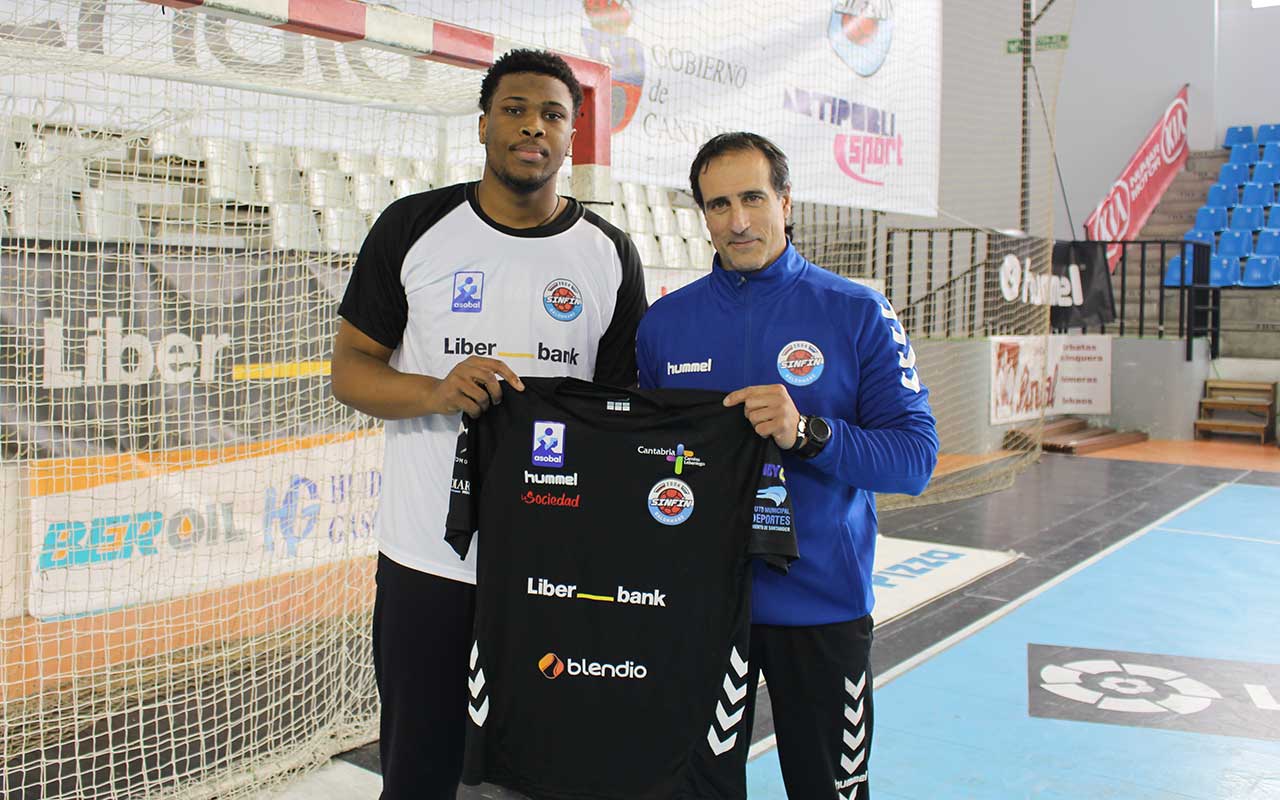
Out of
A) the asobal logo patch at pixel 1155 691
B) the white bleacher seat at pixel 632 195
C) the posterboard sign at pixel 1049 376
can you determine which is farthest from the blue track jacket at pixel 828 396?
the posterboard sign at pixel 1049 376

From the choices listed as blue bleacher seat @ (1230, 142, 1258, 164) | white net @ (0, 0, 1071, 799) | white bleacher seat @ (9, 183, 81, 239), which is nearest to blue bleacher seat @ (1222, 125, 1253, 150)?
blue bleacher seat @ (1230, 142, 1258, 164)

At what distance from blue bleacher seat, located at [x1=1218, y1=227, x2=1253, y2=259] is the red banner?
4.54 ft

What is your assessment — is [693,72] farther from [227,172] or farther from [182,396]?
[182,396]

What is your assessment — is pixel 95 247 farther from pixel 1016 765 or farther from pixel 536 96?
pixel 1016 765

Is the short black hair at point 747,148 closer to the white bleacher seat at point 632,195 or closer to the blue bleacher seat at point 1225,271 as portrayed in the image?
the white bleacher seat at point 632,195

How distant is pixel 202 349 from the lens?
473 centimetres

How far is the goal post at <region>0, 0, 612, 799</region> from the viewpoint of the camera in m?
3.53

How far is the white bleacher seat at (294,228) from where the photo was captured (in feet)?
13.7

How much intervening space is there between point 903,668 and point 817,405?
281 centimetres

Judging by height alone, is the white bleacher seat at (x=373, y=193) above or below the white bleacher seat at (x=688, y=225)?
below

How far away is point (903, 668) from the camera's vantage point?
4312mm

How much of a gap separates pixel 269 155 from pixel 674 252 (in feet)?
11.1

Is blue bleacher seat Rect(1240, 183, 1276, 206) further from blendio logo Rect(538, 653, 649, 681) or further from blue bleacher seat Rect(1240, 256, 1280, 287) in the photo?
blendio logo Rect(538, 653, 649, 681)

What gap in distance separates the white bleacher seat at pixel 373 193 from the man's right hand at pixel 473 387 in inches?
106
